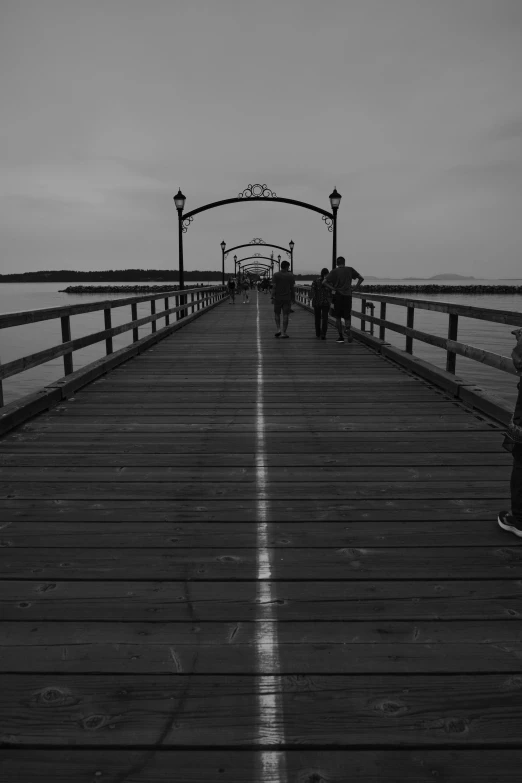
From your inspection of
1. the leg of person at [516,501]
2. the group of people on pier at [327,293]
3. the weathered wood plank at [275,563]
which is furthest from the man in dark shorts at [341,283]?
the weathered wood plank at [275,563]

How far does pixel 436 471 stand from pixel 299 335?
1241cm

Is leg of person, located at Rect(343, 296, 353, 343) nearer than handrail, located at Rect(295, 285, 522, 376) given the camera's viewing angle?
No

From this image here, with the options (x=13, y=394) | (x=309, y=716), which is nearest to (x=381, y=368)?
(x=309, y=716)

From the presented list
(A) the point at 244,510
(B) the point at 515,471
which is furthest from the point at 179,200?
(B) the point at 515,471

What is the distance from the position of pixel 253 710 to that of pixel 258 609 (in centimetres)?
68

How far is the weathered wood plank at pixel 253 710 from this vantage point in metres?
2.06

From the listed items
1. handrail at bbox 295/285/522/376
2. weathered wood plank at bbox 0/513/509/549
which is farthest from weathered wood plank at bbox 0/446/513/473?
weathered wood plank at bbox 0/513/509/549

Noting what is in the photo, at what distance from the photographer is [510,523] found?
3.67 metres

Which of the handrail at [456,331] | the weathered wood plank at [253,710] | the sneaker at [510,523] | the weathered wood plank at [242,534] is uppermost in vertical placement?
the handrail at [456,331]

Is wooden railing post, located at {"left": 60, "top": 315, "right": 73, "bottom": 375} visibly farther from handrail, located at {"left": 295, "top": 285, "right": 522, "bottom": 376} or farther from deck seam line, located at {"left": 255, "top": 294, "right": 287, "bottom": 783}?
deck seam line, located at {"left": 255, "top": 294, "right": 287, "bottom": 783}

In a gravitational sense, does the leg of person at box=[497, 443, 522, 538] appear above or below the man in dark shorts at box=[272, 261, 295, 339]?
below

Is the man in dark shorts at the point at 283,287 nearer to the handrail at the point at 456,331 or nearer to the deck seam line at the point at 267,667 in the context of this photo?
the handrail at the point at 456,331

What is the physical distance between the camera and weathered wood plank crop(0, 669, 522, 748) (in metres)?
2.06

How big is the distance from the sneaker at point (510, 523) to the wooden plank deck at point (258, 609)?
0.06 m
